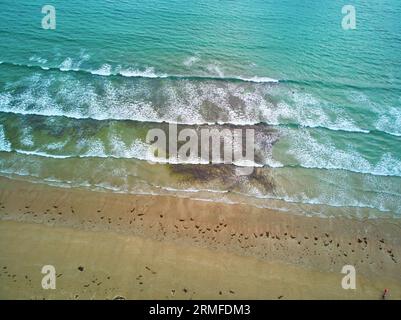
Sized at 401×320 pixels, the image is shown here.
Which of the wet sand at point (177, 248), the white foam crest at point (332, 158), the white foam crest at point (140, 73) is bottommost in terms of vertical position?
the wet sand at point (177, 248)

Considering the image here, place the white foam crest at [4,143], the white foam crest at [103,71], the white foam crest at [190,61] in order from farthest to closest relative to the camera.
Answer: the white foam crest at [190,61], the white foam crest at [103,71], the white foam crest at [4,143]

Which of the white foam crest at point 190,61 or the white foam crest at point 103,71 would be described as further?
the white foam crest at point 190,61

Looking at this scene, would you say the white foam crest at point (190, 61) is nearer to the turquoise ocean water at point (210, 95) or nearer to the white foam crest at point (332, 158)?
the turquoise ocean water at point (210, 95)

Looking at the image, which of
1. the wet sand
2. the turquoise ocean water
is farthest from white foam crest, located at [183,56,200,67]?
the wet sand

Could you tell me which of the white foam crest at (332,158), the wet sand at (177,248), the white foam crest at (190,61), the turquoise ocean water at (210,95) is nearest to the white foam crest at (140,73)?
the turquoise ocean water at (210,95)

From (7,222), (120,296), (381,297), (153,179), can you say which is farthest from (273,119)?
(7,222)
